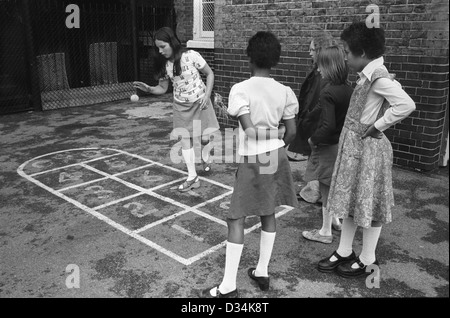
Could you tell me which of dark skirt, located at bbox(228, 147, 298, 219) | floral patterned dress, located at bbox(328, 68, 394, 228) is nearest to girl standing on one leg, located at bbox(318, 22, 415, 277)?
floral patterned dress, located at bbox(328, 68, 394, 228)

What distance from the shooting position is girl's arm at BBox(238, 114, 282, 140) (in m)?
2.82

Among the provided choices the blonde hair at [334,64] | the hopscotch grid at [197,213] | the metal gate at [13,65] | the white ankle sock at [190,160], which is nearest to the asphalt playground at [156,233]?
the hopscotch grid at [197,213]

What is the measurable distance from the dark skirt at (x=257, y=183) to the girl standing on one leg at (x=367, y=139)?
0.54 m

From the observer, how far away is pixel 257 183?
2947 mm

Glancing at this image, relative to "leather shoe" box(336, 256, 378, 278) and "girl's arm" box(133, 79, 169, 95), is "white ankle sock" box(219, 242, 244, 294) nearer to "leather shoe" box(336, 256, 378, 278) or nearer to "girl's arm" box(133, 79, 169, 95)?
"leather shoe" box(336, 256, 378, 278)

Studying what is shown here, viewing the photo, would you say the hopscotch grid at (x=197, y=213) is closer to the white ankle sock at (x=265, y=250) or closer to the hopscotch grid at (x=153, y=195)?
the hopscotch grid at (x=153, y=195)

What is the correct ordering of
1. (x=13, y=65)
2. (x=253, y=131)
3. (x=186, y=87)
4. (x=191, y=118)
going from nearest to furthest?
(x=253, y=131), (x=186, y=87), (x=191, y=118), (x=13, y=65)

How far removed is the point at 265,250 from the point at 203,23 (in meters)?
8.55

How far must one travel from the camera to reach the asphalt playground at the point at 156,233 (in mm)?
3283

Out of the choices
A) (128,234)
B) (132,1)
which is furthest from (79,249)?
(132,1)

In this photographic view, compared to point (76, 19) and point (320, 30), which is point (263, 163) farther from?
point (76, 19)

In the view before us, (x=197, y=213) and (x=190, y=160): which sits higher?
(x=190, y=160)

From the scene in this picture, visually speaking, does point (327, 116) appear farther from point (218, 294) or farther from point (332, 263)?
point (218, 294)

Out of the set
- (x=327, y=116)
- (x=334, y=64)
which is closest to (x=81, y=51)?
(x=334, y=64)
